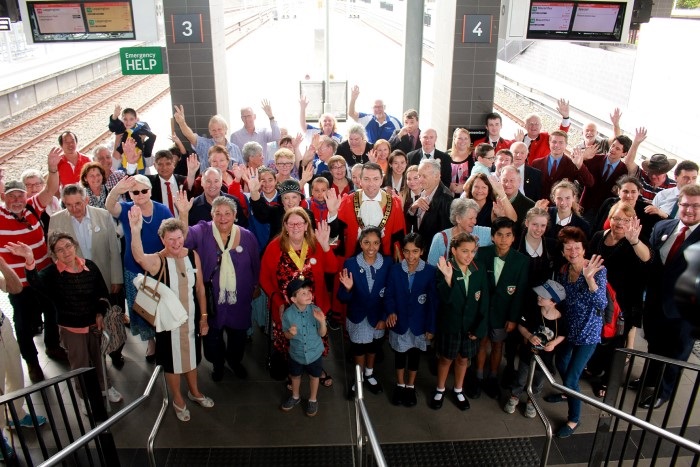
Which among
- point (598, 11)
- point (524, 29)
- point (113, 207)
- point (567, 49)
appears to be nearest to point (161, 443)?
point (113, 207)

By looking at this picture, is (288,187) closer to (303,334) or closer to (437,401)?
(303,334)

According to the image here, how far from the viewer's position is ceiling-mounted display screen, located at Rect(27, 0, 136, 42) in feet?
23.0

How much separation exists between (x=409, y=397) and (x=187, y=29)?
596cm

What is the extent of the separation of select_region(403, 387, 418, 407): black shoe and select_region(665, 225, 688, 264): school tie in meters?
2.28

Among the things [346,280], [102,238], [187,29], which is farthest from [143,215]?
[187,29]

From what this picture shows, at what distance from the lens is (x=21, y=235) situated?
4.65m

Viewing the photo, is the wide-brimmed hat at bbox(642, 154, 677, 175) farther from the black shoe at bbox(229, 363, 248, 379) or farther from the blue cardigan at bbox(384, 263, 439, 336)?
the black shoe at bbox(229, 363, 248, 379)

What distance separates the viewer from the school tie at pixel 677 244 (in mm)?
4297

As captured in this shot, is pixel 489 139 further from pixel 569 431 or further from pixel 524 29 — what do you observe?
pixel 569 431

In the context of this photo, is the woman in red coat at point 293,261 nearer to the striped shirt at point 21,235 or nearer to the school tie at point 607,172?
the striped shirt at point 21,235

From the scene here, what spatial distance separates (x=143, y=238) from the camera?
4.73m

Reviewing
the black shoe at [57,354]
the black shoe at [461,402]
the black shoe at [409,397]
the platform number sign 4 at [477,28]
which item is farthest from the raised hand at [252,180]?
the platform number sign 4 at [477,28]

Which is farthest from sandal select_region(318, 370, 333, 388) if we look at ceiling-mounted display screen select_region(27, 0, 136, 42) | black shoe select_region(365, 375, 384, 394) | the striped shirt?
ceiling-mounted display screen select_region(27, 0, 136, 42)

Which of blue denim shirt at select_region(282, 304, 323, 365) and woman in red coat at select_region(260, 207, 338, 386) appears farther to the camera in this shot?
woman in red coat at select_region(260, 207, 338, 386)
